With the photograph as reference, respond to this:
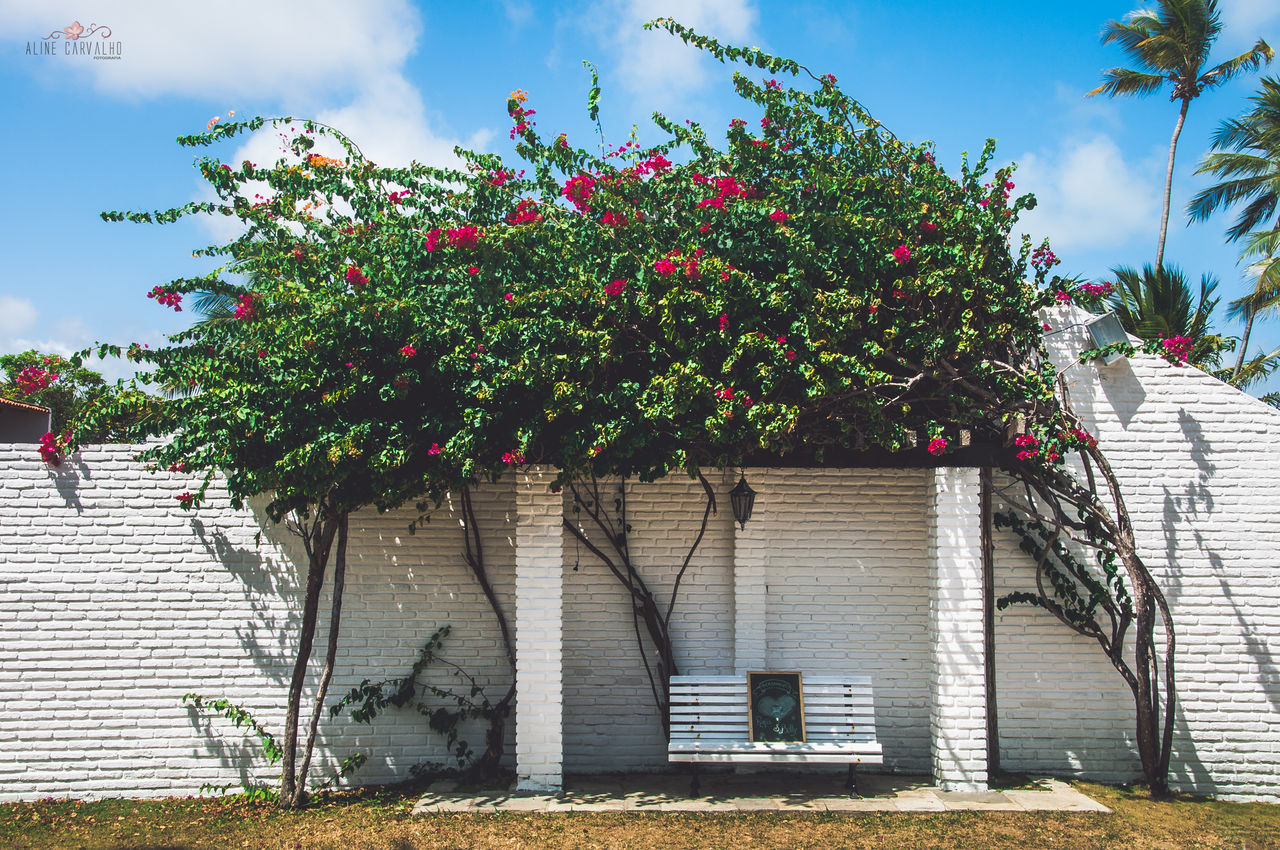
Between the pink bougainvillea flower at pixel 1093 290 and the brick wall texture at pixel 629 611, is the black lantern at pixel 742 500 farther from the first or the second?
the pink bougainvillea flower at pixel 1093 290

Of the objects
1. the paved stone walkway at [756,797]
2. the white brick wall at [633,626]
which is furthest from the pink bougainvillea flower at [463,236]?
the paved stone walkway at [756,797]

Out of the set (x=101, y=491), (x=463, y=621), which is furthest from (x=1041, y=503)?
(x=101, y=491)

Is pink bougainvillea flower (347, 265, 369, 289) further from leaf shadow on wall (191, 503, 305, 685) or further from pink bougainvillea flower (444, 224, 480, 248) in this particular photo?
leaf shadow on wall (191, 503, 305, 685)

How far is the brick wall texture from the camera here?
6.02 meters

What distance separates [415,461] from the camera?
5.40 meters

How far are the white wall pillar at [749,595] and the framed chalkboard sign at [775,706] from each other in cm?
33

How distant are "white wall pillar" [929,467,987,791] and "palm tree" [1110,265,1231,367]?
3.94 m

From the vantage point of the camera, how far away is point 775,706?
5.92m

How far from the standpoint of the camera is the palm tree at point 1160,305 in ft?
27.4

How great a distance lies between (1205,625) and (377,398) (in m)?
6.41

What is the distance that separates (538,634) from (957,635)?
302cm

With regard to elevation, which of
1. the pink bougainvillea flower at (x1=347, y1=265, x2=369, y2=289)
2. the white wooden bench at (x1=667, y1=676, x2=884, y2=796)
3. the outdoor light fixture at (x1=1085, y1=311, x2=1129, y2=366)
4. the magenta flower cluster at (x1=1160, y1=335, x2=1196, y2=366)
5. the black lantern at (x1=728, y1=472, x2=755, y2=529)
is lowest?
the white wooden bench at (x1=667, y1=676, x2=884, y2=796)

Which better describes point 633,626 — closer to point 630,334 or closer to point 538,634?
point 538,634

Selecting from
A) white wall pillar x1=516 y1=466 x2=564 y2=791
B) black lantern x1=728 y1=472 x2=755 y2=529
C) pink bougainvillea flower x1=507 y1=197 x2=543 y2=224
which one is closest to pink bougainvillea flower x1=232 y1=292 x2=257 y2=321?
pink bougainvillea flower x1=507 y1=197 x2=543 y2=224
